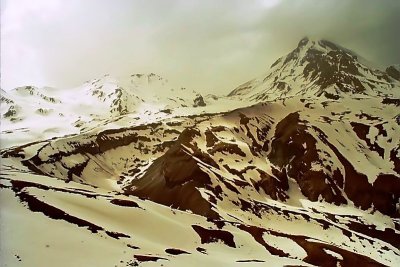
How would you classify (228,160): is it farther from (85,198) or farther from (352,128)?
(85,198)

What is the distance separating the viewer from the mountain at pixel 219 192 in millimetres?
41688

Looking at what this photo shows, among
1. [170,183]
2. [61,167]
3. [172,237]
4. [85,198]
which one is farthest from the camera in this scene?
[61,167]

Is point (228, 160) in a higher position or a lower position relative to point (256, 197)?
higher

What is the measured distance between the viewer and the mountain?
4169cm

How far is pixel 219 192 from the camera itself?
109938 millimetres

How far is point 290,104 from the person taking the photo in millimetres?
193500

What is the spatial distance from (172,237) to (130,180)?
9474 cm

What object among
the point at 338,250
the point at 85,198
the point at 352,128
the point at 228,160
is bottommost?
the point at 338,250

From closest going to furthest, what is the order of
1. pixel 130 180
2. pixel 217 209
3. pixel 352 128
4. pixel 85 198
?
pixel 85 198, pixel 217 209, pixel 130 180, pixel 352 128

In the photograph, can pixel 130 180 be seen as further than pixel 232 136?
No

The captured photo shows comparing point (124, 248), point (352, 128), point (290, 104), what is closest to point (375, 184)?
point (352, 128)

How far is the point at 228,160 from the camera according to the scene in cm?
13862

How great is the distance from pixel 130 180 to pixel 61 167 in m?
20.2

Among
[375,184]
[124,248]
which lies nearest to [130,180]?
[375,184]
